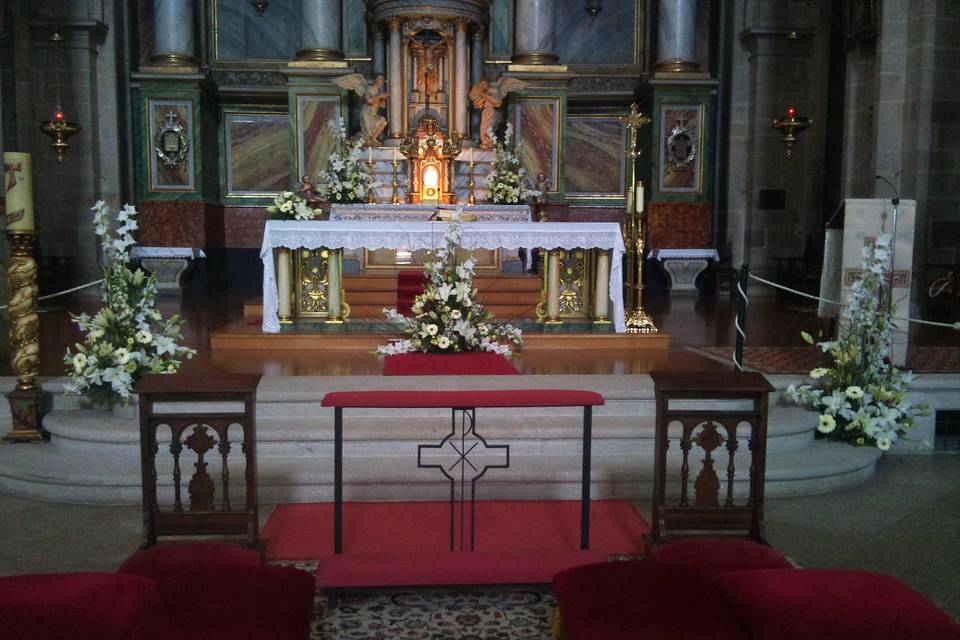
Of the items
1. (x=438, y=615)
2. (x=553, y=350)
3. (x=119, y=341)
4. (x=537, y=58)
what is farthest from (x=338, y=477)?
(x=537, y=58)

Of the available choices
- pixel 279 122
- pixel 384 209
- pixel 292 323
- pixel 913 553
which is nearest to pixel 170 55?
pixel 279 122

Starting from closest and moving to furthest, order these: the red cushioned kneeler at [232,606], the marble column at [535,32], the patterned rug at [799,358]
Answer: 1. the red cushioned kneeler at [232,606]
2. the patterned rug at [799,358]
3. the marble column at [535,32]

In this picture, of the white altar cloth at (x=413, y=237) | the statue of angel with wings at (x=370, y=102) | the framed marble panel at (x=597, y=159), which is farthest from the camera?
the framed marble panel at (x=597, y=159)

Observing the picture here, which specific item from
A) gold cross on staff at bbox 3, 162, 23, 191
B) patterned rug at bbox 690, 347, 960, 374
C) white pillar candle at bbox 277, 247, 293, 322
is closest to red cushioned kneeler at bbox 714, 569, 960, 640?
patterned rug at bbox 690, 347, 960, 374

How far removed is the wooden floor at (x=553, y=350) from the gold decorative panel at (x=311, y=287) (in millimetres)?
580

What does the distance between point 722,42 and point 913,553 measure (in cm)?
1284

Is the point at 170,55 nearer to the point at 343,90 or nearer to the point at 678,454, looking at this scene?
the point at 343,90

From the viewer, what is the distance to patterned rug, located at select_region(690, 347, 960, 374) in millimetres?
7273

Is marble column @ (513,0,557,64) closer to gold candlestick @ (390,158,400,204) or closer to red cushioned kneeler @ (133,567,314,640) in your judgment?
gold candlestick @ (390,158,400,204)

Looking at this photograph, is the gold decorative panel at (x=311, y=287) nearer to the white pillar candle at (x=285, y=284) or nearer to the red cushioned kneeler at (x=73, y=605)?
the white pillar candle at (x=285, y=284)

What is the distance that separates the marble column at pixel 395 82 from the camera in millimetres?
13055

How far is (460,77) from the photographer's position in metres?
13.3

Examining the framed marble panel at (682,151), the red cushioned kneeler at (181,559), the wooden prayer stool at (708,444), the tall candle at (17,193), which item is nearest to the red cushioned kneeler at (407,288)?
the tall candle at (17,193)

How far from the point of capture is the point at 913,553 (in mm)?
4359
